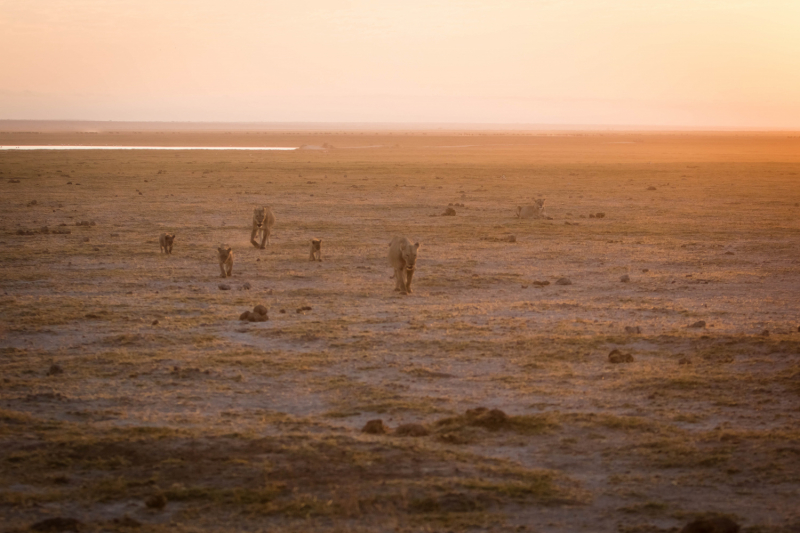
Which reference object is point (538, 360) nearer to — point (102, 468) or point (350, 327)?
point (350, 327)

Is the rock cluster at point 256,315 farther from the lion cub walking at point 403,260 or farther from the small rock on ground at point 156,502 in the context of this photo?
the small rock on ground at point 156,502

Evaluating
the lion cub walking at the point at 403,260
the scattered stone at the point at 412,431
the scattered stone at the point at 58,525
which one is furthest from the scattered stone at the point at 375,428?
the lion cub walking at the point at 403,260

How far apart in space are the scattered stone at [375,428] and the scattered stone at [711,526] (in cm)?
294

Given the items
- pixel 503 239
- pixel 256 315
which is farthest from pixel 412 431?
pixel 503 239

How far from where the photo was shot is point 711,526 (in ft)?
18.1

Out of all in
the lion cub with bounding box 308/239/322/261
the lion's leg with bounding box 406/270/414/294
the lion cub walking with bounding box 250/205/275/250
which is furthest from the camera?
the lion cub walking with bounding box 250/205/275/250

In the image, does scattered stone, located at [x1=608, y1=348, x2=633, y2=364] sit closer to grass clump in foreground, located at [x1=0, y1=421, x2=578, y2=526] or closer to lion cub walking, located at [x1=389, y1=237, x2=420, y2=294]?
grass clump in foreground, located at [x1=0, y1=421, x2=578, y2=526]

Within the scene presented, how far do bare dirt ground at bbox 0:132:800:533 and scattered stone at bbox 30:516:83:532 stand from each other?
0.06m

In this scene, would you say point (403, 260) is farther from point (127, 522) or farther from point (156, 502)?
point (127, 522)

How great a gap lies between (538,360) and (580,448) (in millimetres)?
2908

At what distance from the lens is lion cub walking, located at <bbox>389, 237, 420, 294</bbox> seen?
44.7 feet

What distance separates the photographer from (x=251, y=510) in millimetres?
5883

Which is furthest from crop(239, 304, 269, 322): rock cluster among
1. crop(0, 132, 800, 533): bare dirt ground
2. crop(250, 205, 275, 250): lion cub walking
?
crop(250, 205, 275, 250): lion cub walking

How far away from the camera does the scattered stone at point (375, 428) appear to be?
745 cm
